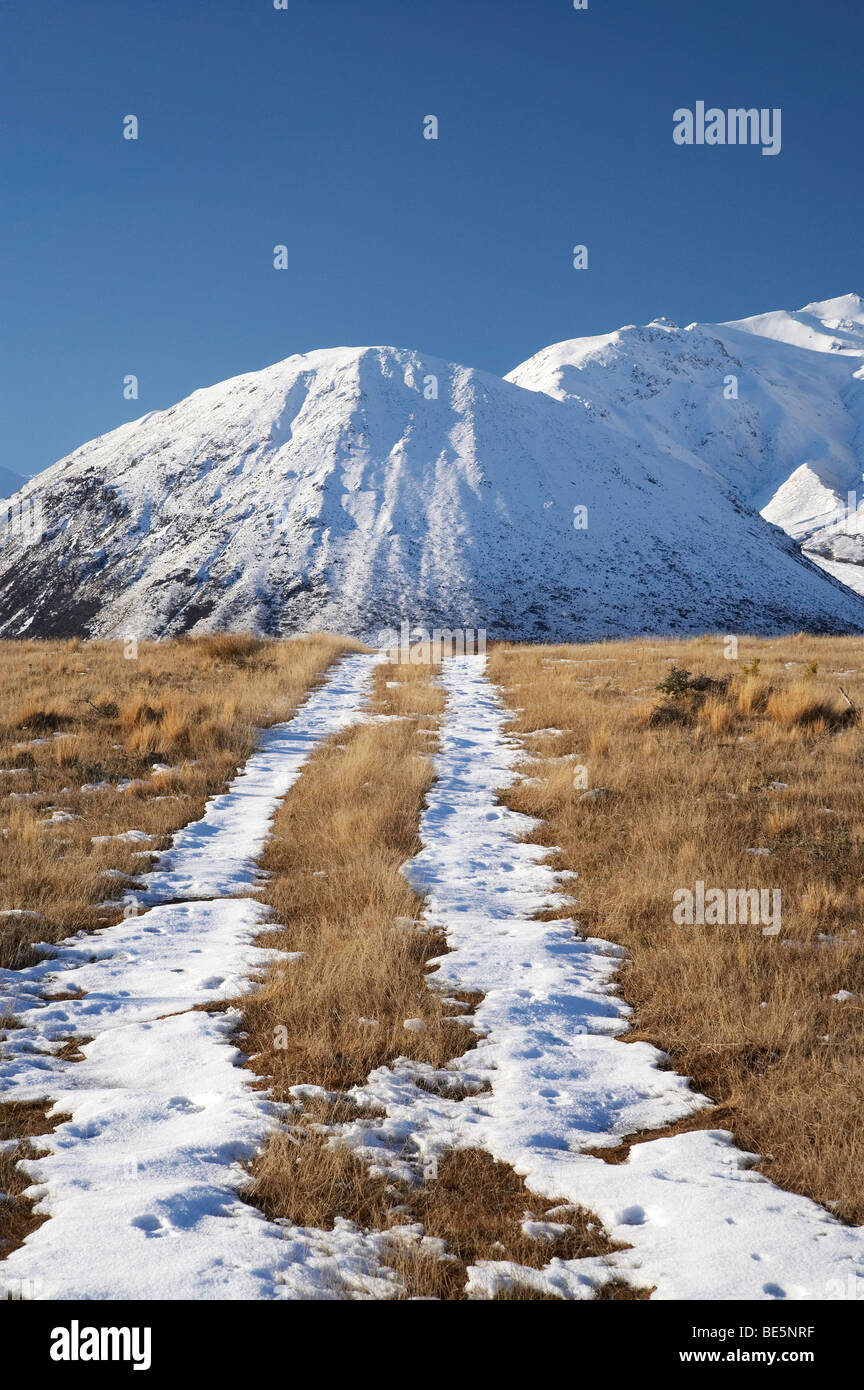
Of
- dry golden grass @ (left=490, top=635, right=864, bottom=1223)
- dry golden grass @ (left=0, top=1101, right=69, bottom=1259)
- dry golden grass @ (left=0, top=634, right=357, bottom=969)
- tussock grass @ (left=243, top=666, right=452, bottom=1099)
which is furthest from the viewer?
dry golden grass @ (left=0, top=634, right=357, bottom=969)

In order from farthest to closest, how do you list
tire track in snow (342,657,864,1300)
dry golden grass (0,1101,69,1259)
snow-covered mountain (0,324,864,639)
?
snow-covered mountain (0,324,864,639)
dry golden grass (0,1101,69,1259)
tire track in snow (342,657,864,1300)

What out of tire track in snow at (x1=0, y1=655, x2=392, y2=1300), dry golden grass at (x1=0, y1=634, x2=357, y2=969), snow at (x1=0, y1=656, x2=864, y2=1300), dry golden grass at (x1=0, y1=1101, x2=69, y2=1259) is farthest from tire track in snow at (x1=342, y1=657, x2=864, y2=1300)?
dry golden grass at (x1=0, y1=634, x2=357, y2=969)

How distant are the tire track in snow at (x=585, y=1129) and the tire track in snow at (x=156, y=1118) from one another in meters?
0.66

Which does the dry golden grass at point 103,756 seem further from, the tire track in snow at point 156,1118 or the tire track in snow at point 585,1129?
the tire track in snow at point 585,1129

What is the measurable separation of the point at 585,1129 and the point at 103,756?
9.90m

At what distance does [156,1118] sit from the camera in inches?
161

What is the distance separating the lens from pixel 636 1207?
3406mm

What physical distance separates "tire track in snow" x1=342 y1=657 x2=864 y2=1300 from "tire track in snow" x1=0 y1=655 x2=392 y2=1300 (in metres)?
0.66

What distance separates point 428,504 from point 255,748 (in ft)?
157

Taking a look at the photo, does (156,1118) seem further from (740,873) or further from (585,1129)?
(740,873)

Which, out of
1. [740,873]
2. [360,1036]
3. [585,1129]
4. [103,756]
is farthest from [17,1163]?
[103,756]

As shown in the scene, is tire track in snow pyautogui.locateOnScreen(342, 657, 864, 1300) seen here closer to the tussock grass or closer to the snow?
the snow

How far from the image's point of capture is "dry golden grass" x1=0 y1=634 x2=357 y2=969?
282 inches
